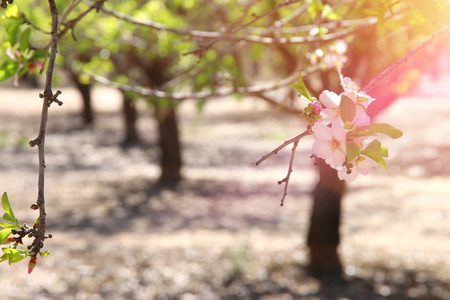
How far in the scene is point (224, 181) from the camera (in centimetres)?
1390

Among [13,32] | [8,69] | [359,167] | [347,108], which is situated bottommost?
[359,167]

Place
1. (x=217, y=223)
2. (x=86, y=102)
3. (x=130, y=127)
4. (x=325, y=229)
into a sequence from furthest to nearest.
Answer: (x=86, y=102) → (x=130, y=127) → (x=217, y=223) → (x=325, y=229)

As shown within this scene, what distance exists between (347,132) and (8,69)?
1.38 m

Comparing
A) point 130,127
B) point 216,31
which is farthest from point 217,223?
point 130,127

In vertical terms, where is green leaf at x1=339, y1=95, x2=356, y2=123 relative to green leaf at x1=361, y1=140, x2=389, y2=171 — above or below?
above

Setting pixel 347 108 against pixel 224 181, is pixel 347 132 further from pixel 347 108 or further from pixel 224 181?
pixel 224 181

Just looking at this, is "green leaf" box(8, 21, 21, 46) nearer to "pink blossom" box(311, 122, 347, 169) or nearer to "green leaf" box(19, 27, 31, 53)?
"green leaf" box(19, 27, 31, 53)

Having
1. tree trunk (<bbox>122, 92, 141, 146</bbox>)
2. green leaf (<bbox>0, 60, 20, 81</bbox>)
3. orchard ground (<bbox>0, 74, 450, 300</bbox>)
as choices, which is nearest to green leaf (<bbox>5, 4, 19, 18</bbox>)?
green leaf (<bbox>0, 60, 20, 81</bbox>)

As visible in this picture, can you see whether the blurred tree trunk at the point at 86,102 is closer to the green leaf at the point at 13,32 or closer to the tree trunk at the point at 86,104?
the tree trunk at the point at 86,104

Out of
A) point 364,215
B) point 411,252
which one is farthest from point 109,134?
point 411,252

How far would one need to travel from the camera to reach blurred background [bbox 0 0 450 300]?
3.95 metres

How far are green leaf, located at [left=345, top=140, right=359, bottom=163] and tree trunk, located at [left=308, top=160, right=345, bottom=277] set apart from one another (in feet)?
19.7

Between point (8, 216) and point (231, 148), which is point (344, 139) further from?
point (231, 148)

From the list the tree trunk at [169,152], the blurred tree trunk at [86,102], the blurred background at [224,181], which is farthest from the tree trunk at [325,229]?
the blurred tree trunk at [86,102]
